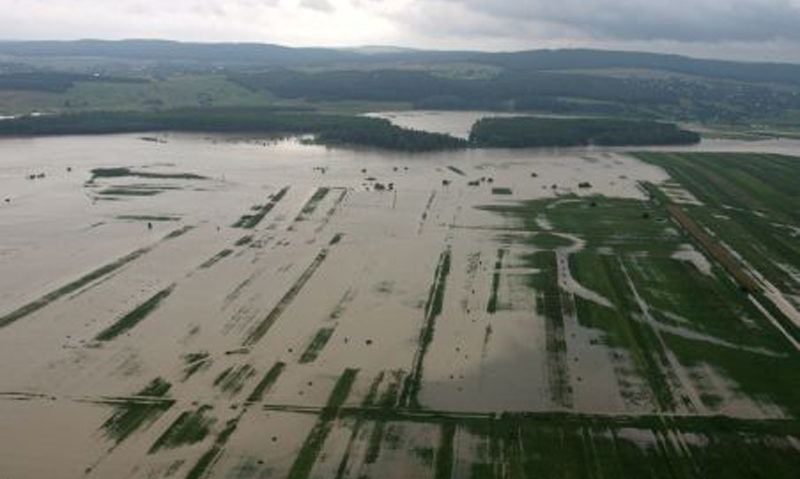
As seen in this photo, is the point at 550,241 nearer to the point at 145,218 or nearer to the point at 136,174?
the point at 145,218

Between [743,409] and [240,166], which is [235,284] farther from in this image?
[240,166]

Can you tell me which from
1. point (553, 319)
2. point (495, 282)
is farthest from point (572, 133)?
point (553, 319)

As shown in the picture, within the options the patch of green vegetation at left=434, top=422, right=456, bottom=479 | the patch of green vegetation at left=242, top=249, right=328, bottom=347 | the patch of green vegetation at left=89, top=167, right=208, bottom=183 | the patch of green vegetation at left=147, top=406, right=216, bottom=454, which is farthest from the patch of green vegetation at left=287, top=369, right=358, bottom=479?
the patch of green vegetation at left=89, top=167, right=208, bottom=183

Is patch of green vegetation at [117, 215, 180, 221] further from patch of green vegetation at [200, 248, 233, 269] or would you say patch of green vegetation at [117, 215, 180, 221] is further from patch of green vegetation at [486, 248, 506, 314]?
patch of green vegetation at [486, 248, 506, 314]

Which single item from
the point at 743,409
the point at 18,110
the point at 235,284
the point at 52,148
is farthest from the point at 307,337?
the point at 18,110

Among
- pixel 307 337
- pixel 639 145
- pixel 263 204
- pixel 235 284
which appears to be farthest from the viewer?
pixel 639 145

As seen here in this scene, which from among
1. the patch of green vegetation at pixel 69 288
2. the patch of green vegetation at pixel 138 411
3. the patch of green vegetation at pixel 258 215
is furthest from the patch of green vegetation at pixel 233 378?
the patch of green vegetation at pixel 258 215
